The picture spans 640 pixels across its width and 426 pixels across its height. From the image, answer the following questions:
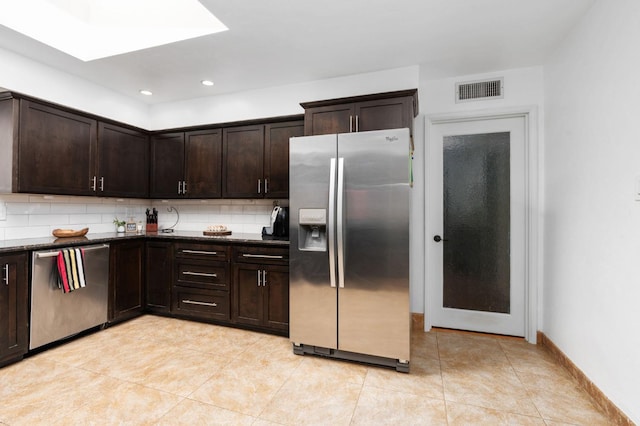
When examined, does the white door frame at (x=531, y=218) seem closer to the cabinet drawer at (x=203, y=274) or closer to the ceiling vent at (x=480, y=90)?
the ceiling vent at (x=480, y=90)

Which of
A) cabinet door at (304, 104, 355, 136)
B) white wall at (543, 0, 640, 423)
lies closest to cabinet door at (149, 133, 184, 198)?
cabinet door at (304, 104, 355, 136)

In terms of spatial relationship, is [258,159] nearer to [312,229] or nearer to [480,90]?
[312,229]

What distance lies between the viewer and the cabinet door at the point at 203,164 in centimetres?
353

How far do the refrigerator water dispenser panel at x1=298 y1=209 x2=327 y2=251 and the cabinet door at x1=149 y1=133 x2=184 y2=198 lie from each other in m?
1.98

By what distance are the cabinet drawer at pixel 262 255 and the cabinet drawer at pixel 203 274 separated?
196 mm

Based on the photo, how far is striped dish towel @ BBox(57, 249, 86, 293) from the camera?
103 inches

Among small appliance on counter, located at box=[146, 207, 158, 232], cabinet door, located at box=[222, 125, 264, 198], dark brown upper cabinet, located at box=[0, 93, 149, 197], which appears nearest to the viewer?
dark brown upper cabinet, located at box=[0, 93, 149, 197]

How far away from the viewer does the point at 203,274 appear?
10.5ft

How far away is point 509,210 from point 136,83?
426cm

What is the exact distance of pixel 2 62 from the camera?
269cm

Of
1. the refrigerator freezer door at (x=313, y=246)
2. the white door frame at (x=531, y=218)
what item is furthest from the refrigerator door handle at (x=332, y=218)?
the white door frame at (x=531, y=218)

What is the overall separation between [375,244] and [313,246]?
1.76ft

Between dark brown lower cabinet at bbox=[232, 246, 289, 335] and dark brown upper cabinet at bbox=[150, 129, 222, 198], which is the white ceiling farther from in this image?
dark brown lower cabinet at bbox=[232, 246, 289, 335]

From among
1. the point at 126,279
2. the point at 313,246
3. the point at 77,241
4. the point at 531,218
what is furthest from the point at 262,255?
the point at 531,218
